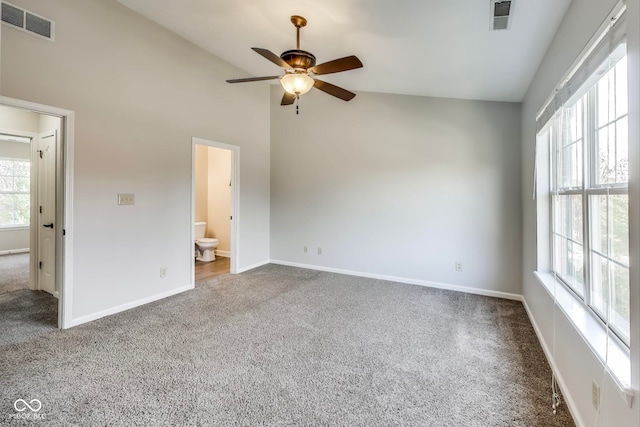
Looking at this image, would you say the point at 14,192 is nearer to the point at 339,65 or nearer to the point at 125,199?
the point at 125,199

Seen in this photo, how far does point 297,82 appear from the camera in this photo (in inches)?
104

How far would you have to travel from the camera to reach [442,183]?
419 centimetres

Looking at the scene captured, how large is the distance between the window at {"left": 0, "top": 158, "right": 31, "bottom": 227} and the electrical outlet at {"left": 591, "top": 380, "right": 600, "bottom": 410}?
8802 millimetres

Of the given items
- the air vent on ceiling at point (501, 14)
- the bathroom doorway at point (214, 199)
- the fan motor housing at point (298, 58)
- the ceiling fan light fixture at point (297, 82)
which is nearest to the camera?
the air vent on ceiling at point (501, 14)

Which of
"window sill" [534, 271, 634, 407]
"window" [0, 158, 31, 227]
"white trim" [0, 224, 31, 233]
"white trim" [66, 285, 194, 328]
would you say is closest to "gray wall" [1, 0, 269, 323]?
"white trim" [66, 285, 194, 328]

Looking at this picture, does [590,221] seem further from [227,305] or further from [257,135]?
[257,135]

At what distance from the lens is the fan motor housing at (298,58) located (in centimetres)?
250

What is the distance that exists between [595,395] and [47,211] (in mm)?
5465

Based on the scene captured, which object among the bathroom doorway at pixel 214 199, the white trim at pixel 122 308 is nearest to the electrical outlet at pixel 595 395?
the white trim at pixel 122 308

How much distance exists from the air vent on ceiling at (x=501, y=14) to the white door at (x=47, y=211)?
471 centimetres

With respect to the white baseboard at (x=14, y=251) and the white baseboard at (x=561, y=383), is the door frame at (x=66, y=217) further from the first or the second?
the white baseboard at (x=14, y=251)

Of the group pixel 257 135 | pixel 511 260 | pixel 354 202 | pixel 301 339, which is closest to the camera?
pixel 301 339

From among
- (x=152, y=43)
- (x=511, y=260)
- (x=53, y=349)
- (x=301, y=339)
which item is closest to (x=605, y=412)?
(x=301, y=339)

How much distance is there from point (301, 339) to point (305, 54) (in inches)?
96.8
